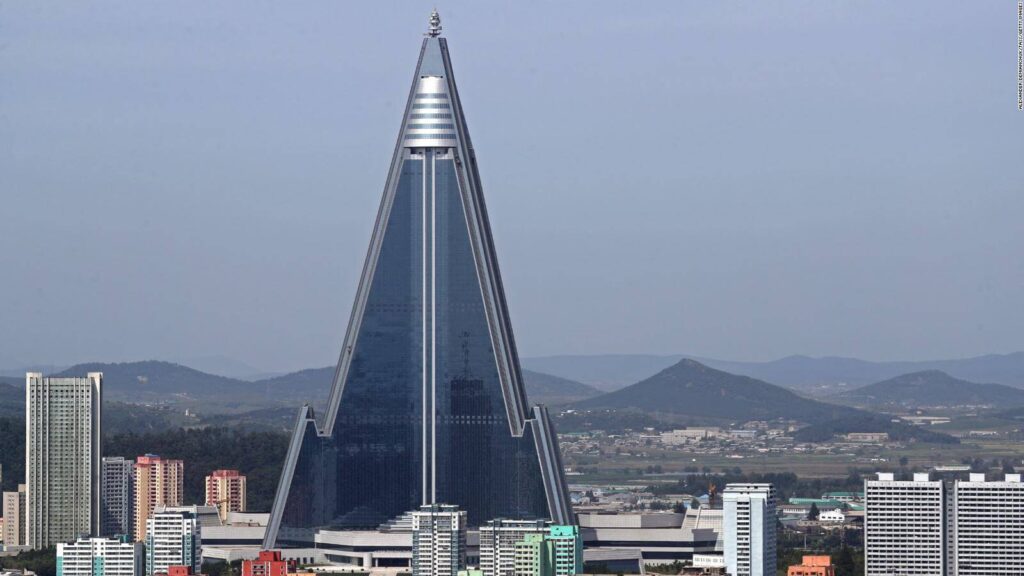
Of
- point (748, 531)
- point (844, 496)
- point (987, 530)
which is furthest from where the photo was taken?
point (844, 496)

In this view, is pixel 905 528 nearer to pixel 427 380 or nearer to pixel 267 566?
pixel 427 380

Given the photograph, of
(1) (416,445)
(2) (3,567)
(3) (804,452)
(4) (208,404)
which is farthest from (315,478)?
(4) (208,404)

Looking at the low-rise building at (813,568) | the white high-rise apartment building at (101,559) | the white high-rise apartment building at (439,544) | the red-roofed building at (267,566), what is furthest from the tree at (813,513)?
the white high-rise apartment building at (101,559)

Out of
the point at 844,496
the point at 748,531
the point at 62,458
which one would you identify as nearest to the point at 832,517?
the point at 844,496

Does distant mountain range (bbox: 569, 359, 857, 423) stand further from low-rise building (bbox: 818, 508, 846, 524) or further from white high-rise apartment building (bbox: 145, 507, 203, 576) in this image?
white high-rise apartment building (bbox: 145, 507, 203, 576)

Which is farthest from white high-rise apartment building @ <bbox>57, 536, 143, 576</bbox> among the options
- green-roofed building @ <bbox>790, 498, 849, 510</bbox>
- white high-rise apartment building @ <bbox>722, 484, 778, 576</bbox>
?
green-roofed building @ <bbox>790, 498, 849, 510</bbox>
